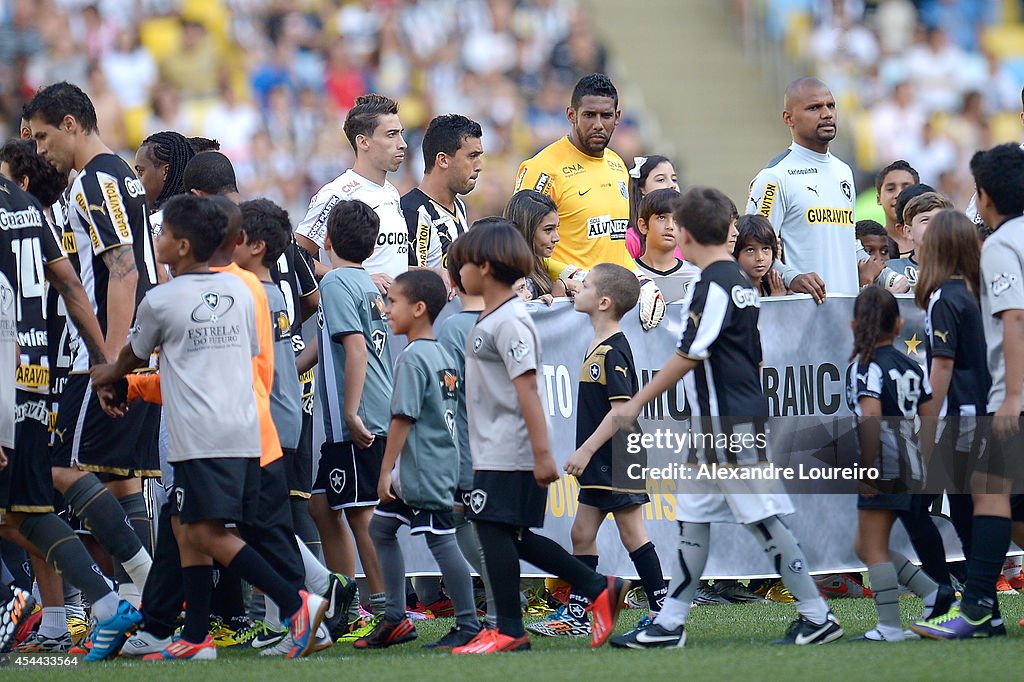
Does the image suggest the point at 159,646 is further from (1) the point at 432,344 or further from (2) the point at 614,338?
(2) the point at 614,338

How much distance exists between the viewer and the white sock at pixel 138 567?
7020mm

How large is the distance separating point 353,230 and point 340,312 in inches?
16.0

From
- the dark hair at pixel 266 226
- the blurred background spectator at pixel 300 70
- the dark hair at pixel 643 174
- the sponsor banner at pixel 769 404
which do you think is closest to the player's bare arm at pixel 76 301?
the dark hair at pixel 266 226

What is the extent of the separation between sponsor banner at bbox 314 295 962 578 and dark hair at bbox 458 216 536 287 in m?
1.99

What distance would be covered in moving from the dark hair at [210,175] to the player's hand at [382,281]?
892 mm

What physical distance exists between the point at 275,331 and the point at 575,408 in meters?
2.04

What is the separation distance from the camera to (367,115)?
8711 mm

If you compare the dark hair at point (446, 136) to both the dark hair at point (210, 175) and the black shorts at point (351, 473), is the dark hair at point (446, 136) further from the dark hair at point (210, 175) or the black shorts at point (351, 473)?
the black shorts at point (351, 473)

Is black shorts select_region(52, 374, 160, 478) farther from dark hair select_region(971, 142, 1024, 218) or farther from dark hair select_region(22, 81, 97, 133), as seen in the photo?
dark hair select_region(971, 142, 1024, 218)

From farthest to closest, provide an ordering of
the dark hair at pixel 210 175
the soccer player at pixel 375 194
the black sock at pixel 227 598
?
the soccer player at pixel 375 194 → the dark hair at pixel 210 175 → the black sock at pixel 227 598

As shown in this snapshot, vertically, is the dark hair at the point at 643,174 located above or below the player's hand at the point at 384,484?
above

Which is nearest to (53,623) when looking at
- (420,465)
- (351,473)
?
(351,473)

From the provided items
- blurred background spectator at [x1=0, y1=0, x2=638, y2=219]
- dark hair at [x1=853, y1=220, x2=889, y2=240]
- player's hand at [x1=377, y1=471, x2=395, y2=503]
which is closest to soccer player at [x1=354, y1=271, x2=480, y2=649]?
player's hand at [x1=377, y1=471, x2=395, y2=503]

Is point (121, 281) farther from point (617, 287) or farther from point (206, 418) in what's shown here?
point (617, 287)
